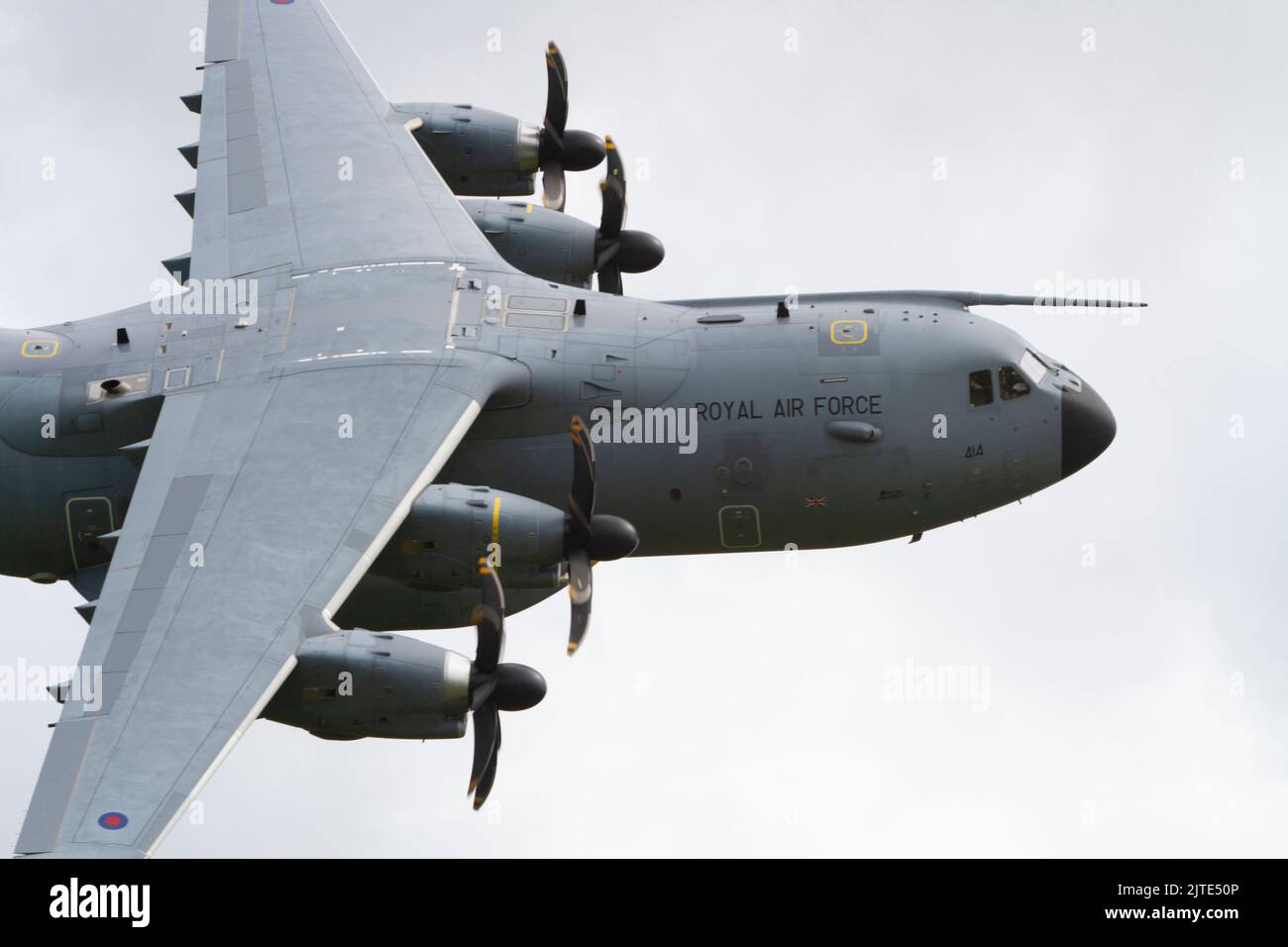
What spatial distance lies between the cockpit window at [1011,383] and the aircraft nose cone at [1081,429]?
31.6 inches

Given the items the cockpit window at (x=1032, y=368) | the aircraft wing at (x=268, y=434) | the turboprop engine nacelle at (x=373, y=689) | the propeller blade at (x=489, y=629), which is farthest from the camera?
the cockpit window at (x=1032, y=368)

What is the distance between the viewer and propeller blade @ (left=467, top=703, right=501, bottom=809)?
41281mm

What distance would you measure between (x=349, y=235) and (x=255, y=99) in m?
5.77

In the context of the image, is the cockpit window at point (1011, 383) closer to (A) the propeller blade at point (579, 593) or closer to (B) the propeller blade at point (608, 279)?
(B) the propeller blade at point (608, 279)

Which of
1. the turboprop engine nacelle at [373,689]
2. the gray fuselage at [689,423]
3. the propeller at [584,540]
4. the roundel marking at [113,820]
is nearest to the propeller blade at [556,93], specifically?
the gray fuselage at [689,423]

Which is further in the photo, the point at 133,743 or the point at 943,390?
the point at 943,390

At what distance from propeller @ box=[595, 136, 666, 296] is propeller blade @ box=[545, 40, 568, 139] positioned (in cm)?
168

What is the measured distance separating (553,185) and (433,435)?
A: 9210mm

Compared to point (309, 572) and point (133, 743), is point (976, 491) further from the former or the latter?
point (133, 743)

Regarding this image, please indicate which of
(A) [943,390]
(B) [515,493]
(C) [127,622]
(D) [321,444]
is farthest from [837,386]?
(C) [127,622]

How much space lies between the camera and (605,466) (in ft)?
147

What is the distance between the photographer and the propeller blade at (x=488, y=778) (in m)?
41.4

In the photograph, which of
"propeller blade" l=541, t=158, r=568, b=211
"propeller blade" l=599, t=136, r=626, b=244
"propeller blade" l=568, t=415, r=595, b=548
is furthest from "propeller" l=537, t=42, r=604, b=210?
"propeller blade" l=568, t=415, r=595, b=548

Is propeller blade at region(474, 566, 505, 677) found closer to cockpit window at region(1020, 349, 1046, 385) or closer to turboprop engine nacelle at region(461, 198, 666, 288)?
turboprop engine nacelle at region(461, 198, 666, 288)
